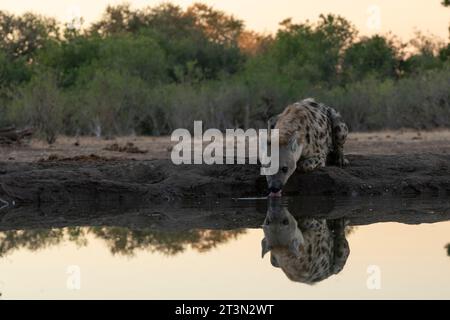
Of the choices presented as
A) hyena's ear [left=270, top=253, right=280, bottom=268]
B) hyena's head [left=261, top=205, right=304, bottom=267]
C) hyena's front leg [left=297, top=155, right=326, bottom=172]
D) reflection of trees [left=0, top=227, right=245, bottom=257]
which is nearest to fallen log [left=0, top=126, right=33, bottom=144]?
hyena's front leg [left=297, top=155, right=326, bottom=172]

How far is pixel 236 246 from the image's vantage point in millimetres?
9852

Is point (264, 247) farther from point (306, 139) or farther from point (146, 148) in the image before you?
point (146, 148)

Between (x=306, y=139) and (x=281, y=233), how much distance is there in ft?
11.2

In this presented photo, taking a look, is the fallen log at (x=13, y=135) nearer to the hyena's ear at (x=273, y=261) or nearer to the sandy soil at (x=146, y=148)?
the sandy soil at (x=146, y=148)

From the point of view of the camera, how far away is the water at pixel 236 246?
7684mm

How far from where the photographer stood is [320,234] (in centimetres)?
1024

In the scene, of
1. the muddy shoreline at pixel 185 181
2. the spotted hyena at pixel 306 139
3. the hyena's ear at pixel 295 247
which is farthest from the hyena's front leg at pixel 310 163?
the hyena's ear at pixel 295 247

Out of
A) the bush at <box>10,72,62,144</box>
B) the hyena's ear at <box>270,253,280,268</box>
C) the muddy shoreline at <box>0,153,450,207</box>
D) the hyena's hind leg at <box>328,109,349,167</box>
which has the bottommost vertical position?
the hyena's ear at <box>270,253,280,268</box>

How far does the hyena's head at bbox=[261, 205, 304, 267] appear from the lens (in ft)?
31.4

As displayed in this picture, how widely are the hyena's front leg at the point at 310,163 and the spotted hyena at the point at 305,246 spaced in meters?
1.87

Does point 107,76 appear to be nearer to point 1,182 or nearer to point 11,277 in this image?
point 1,182

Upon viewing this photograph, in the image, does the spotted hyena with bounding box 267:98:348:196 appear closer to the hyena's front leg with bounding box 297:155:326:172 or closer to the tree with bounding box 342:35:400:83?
the hyena's front leg with bounding box 297:155:326:172

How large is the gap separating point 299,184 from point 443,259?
4.87 meters

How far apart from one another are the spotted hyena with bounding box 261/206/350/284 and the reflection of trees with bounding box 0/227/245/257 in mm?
560
